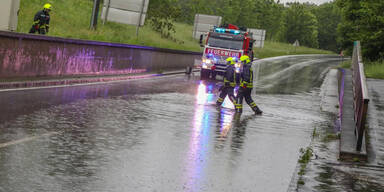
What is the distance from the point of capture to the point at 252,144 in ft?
34.8

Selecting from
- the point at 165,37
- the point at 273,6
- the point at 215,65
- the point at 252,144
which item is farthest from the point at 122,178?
the point at 273,6

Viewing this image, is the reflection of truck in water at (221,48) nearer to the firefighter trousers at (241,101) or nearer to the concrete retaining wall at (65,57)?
the concrete retaining wall at (65,57)

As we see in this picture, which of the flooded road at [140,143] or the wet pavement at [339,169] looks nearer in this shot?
the flooded road at [140,143]

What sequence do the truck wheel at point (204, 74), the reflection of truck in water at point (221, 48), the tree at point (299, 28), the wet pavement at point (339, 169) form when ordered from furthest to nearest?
the tree at point (299, 28), the truck wheel at point (204, 74), the reflection of truck in water at point (221, 48), the wet pavement at point (339, 169)

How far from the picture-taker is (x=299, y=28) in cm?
16175

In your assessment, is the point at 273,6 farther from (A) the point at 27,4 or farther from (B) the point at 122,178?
(B) the point at 122,178

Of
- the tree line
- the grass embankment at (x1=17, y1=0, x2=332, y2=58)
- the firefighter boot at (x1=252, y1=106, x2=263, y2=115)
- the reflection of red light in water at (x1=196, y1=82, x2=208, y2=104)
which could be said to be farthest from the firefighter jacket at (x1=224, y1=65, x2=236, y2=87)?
the tree line

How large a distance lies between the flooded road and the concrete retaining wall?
1251mm

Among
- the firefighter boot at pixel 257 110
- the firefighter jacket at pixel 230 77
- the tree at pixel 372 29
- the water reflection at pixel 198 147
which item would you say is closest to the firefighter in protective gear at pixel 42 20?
the water reflection at pixel 198 147

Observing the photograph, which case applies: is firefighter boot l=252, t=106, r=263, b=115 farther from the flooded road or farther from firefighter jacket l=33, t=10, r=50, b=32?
firefighter jacket l=33, t=10, r=50, b=32

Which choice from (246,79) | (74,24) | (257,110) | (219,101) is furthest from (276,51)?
(257,110)

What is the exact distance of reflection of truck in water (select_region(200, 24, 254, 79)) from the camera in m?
28.8

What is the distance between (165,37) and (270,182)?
48818 millimetres

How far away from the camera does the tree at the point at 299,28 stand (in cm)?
15988
